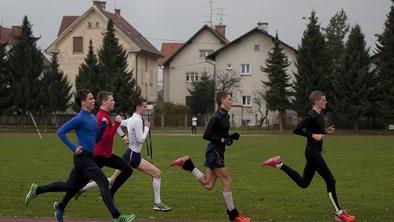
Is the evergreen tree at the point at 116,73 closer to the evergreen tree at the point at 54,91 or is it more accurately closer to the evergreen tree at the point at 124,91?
the evergreen tree at the point at 124,91

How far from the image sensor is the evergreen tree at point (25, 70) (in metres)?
69.2

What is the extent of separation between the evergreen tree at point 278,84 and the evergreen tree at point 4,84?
2471 centimetres

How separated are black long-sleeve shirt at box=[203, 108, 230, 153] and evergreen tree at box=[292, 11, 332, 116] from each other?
2129 inches

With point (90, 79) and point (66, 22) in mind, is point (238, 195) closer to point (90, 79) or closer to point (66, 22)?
point (90, 79)

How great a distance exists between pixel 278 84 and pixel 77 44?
1032 inches

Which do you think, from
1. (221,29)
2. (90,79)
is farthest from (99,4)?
(90,79)

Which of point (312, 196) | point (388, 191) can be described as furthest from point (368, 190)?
point (312, 196)

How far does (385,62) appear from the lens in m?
63.0

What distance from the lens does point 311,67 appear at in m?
65.2

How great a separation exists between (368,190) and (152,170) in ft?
18.2

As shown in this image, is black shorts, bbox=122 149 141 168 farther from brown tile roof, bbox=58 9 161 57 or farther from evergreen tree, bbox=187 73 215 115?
brown tile roof, bbox=58 9 161 57

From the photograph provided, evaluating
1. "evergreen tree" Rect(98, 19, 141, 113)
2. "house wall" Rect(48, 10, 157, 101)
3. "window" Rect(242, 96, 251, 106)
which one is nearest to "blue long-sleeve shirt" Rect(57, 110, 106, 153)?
"evergreen tree" Rect(98, 19, 141, 113)

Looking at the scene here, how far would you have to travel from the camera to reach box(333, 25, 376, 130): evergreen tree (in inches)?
2463

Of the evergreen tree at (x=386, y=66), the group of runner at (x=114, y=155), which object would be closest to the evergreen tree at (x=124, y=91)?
the evergreen tree at (x=386, y=66)
